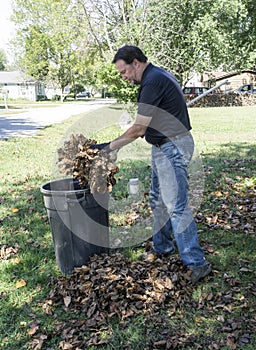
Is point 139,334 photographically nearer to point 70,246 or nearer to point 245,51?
point 70,246

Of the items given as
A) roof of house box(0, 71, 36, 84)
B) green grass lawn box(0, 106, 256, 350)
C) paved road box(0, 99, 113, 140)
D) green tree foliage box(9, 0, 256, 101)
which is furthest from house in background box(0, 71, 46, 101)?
green grass lawn box(0, 106, 256, 350)

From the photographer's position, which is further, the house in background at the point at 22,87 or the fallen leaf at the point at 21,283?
the house in background at the point at 22,87

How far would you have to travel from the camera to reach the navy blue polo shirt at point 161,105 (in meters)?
2.48

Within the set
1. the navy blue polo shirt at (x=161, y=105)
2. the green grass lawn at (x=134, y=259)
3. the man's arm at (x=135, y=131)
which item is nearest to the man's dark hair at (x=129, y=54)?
the navy blue polo shirt at (x=161, y=105)

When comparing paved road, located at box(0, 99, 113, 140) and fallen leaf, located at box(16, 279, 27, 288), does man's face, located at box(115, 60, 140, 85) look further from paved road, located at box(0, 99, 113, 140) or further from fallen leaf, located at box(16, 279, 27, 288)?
paved road, located at box(0, 99, 113, 140)

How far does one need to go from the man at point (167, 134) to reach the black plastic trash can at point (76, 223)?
1.51 feet

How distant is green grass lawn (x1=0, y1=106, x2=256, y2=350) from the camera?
222 centimetres

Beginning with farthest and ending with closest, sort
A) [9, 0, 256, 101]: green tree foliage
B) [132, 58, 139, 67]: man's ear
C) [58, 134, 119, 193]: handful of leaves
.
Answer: [9, 0, 256, 101]: green tree foliage, [58, 134, 119, 193]: handful of leaves, [132, 58, 139, 67]: man's ear

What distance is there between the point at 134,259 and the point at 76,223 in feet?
2.42

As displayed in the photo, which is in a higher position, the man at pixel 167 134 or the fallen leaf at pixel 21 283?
the man at pixel 167 134

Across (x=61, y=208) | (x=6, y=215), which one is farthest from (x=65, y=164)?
(x=6, y=215)

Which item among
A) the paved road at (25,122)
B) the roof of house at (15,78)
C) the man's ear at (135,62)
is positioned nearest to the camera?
the man's ear at (135,62)

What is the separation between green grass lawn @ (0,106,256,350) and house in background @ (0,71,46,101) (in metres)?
45.7

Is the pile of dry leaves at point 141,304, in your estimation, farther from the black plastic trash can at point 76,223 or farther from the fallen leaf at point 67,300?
the black plastic trash can at point 76,223
